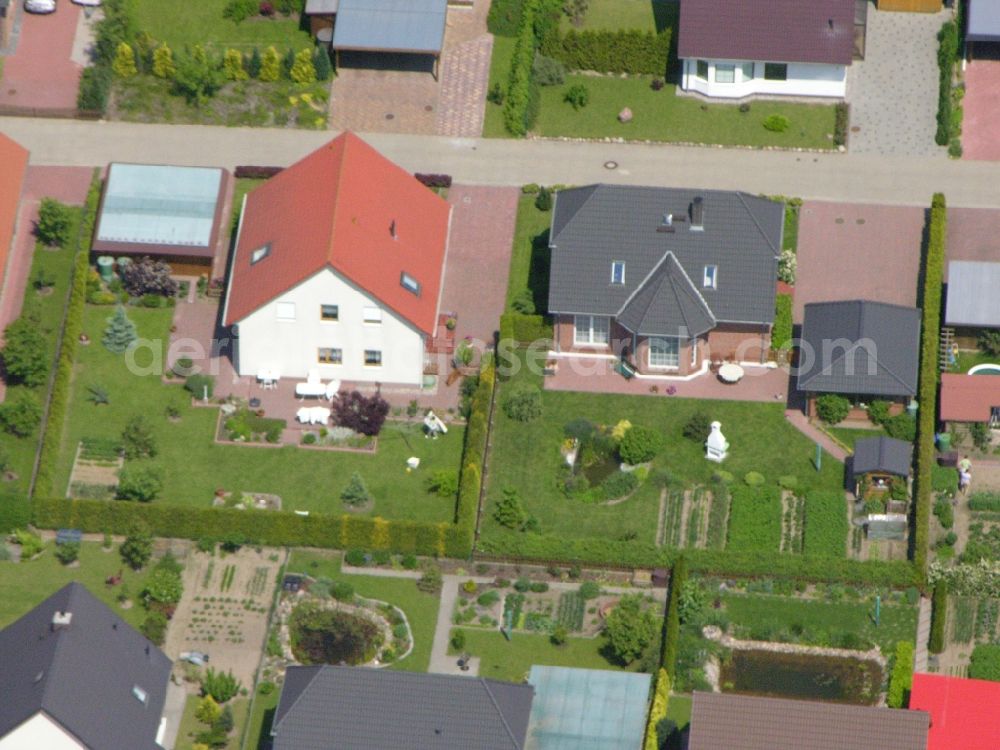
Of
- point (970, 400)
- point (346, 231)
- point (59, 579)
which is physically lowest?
point (59, 579)

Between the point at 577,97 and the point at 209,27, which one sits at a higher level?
the point at 209,27

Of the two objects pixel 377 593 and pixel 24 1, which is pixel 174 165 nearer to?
pixel 24 1

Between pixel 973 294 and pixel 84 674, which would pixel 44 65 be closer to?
pixel 84 674

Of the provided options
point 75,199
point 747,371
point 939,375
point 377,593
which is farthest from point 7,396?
point 939,375

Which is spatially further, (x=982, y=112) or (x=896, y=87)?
(x=896, y=87)

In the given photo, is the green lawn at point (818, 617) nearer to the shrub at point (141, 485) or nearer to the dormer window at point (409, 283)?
the dormer window at point (409, 283)

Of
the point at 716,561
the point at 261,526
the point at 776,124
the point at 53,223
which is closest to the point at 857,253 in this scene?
the point at 776,124

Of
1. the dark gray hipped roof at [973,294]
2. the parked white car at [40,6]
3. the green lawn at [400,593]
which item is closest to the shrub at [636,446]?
the green lawn at [400,593]
